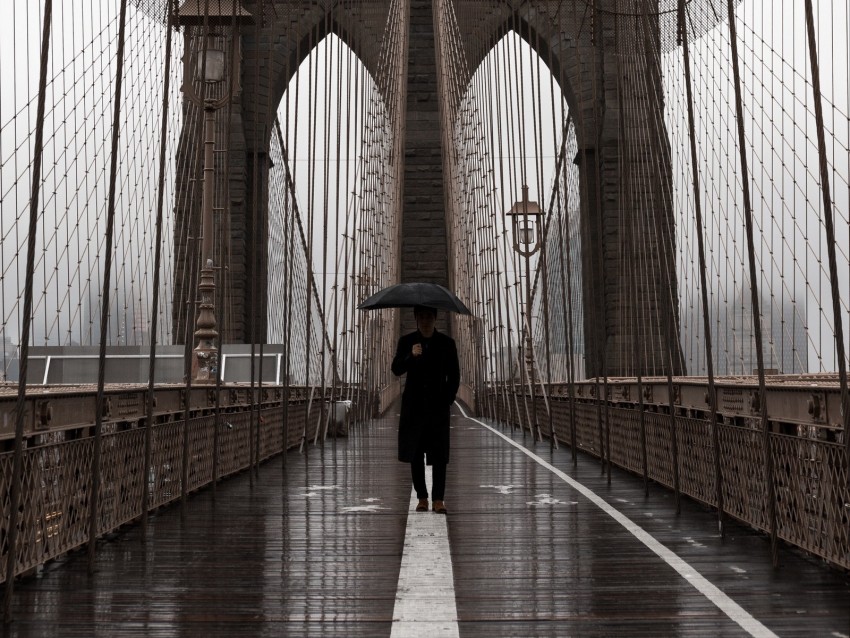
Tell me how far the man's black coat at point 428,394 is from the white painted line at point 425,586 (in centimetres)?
47

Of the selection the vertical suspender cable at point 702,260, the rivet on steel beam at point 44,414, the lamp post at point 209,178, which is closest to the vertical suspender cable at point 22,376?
the rivet on steel beam at point 44,414

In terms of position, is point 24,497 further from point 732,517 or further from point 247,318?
point 247,318

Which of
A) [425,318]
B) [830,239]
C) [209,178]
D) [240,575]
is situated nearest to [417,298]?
[425,318]

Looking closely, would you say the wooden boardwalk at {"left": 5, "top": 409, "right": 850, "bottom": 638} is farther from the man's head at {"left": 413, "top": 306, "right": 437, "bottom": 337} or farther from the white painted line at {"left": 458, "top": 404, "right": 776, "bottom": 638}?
the man's head at {"left": 413, "top": 306, "right": 437, "bottom": 337}

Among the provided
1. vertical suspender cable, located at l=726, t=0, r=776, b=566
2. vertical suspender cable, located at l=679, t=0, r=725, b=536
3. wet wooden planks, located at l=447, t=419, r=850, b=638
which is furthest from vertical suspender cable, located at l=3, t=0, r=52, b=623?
vertical suspender cable, located at l=679, t=0, r=725, b=536

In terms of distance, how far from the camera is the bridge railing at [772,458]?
360cm

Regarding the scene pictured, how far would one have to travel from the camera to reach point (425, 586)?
3.50 metres

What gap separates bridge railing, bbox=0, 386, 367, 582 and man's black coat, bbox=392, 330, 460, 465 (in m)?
1.03

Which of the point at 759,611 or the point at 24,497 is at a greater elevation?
the point at 24,497

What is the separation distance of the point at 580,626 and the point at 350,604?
2.20 feet

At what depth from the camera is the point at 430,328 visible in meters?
5.45

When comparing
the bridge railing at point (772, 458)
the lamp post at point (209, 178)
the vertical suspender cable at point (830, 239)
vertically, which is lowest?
the bridge railing at point (772, 458)

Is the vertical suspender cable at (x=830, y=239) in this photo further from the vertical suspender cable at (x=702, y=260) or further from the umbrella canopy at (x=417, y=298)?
the umbrella canopy at (x=417, y=298)

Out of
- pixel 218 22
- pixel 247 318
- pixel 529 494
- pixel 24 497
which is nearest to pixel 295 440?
pixel 218 22
